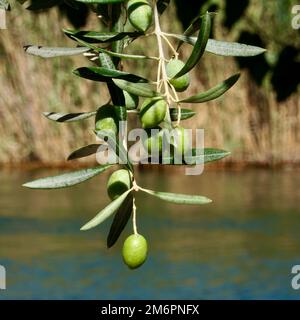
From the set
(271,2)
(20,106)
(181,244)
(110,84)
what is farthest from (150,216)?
(110,84)

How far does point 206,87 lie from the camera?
334cm

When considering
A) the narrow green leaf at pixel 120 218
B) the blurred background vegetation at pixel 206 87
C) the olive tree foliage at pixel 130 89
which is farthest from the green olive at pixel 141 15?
the blurred background vegetation at pixel 206 87

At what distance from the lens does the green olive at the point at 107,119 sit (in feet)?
1.97

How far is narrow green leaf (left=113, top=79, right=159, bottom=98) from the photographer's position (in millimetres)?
593

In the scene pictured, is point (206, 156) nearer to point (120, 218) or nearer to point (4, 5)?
point (120, 218)

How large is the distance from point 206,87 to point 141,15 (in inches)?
108

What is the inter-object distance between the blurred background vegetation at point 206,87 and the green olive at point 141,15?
2579mm

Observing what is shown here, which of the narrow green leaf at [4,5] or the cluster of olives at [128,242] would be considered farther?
the narrow green leaf at [4,5]

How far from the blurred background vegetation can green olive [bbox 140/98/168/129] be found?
2.61 m

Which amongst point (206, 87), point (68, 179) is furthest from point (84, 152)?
point (206, 87)

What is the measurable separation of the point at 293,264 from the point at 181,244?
412 millimetres

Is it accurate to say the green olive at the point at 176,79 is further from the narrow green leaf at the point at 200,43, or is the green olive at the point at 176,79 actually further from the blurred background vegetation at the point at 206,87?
the blurred background vegetation at the point at 206,87

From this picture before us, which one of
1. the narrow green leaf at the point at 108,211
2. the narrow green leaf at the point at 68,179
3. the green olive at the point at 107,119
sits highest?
the green olive at the point at 107,119

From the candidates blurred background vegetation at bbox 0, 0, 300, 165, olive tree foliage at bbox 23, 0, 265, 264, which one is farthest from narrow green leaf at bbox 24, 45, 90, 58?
blurred background vegetation at bbox 0, 0, 300, 165
